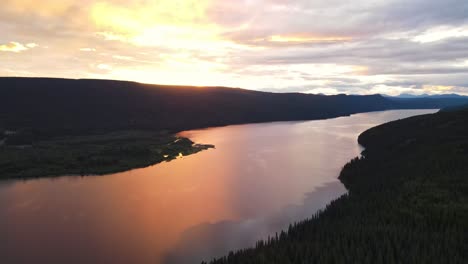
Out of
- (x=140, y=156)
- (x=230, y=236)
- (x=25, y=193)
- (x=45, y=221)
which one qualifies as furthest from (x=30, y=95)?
(x=230, y=236)

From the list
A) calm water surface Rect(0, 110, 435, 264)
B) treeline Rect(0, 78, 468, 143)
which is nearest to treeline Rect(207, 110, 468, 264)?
calm water surface Rect(0, 110, 435, 264)

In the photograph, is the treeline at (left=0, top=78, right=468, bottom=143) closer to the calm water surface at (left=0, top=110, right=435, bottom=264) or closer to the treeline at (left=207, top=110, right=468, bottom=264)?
the calm water surface at (left=0, top=110, right=435, bottom=264)

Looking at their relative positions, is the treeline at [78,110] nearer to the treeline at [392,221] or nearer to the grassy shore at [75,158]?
the grassy shore at [75,158]

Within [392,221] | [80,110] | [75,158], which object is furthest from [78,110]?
[392,221]

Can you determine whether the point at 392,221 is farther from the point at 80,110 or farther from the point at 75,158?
the point at 80,110

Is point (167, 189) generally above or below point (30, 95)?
below

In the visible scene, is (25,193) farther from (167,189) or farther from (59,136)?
(59,136)

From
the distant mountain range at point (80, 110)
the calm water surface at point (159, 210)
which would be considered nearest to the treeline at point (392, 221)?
the calm water surface at point (159, 210)
